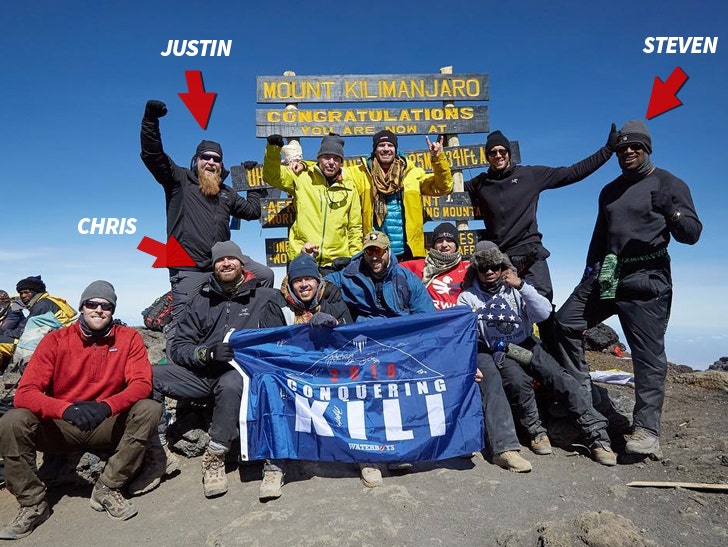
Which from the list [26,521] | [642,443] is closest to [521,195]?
[642,443]

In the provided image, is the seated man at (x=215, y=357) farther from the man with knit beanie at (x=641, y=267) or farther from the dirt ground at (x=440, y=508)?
the man with knit beanie at (x=641, y=267)

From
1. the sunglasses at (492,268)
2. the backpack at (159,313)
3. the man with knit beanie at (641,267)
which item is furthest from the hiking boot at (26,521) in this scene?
the backpack at (159,313)

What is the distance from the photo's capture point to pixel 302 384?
5.17 meters

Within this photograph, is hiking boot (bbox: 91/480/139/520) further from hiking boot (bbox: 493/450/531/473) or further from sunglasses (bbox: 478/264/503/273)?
sunglasses (bbox: 478/264/503/273)

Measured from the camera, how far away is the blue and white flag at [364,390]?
4.98 metres

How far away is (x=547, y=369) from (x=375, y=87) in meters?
6.46

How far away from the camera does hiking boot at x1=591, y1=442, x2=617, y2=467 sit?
17.0ft

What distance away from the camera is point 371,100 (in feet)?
31.0

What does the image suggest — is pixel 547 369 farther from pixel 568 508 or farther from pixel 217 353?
pixel 217 353

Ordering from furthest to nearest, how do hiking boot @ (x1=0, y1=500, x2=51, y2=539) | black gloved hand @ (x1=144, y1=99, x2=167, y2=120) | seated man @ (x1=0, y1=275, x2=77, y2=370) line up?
seated man @ (x1=0, y1=275, x2=77, y2=370) < black gloved hand @ (x1=144, y1=99, x2=167, y2=120) < hiking boot @ (x1=0, y1=500, x2=51, y2=539)

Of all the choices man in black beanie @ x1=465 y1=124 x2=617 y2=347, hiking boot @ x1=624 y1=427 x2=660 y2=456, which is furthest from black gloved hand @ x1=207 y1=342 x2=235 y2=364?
hiking boot @ x1=624 y1=427 x2=660 y2=456

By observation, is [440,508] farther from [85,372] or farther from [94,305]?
[94,305]

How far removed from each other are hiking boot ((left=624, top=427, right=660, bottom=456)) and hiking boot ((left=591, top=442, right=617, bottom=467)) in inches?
6.6

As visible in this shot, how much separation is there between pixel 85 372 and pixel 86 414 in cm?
59
